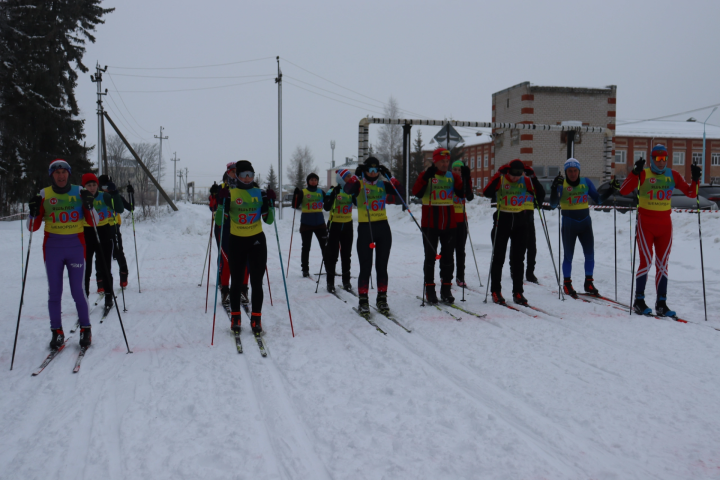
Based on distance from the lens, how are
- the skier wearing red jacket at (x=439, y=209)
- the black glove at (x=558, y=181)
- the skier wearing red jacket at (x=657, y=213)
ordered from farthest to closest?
the black glove at (x=558, y=181) → the skier wearing red jacket at (x=439, y=209) → the skier wearing red jacket at (x=657, y=213)

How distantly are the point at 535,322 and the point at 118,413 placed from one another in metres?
4.41

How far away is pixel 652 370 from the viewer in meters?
4.13

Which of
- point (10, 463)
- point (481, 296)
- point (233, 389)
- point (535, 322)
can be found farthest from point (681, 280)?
point (10, 463)

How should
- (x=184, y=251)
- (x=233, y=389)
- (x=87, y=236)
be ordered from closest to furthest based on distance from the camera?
1. (x=233, y=389)
2. (x=87, y=236)
3. (x=184, y=251)

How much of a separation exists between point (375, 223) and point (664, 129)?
61.8 metres

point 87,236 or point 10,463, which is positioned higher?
point 87,236

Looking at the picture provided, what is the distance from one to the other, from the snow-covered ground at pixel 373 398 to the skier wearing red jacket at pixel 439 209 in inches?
22.2

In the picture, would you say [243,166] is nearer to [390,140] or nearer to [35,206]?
[35,206]

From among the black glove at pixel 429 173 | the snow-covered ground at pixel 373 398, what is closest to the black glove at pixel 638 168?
the snow-covered ground at pixel 373 398

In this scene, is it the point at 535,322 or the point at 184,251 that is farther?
the point at 184,251

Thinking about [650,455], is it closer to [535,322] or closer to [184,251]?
[535,322]

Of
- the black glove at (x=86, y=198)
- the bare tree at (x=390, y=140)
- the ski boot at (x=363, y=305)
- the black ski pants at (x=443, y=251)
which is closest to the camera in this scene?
the black glove at (x=86, y=198)

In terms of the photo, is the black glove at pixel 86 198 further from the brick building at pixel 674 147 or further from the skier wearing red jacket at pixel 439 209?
the brick building at pixel 674 147

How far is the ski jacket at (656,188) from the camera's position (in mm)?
6145
